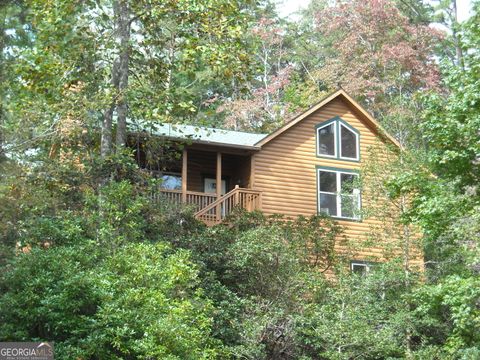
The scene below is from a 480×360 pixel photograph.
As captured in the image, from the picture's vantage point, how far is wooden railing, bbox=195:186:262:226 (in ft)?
63.1

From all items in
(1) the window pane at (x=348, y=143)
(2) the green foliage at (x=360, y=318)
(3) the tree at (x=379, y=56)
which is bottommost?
(2) the green foliage at (x=360, y=318)

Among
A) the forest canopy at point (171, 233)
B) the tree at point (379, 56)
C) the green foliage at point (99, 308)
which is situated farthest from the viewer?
the tree at point (379, 56)

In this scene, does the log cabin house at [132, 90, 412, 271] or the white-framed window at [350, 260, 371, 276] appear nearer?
the white-framed window at [350, 260, 371, 276]

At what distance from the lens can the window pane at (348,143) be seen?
22.2 m

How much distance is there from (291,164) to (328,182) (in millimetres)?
1293

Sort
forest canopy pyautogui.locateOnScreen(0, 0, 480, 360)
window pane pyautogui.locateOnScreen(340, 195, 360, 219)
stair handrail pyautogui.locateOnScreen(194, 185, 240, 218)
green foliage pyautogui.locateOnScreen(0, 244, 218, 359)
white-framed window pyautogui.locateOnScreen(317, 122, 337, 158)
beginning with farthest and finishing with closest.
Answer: white-framed window pyautogui.locateOnScreen(317, 122, 337, 158) → window pane pyautogui.locateOnScreen(340, 195, 360, 219) → stair handrail pyautogui.locateOnScreen(194, 185, 240, 218) → forest canopy pyautogui.locateOnScreen(0, 0, 480, 360) → green foliage pyautogui.locateOnScreen(0, 244, 218, 359)

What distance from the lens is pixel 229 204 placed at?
19.8 metres

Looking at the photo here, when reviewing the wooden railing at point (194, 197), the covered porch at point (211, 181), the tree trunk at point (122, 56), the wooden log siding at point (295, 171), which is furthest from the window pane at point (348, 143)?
the tree trunk at point (122, 56)

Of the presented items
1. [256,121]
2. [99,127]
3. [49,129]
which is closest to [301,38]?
[256,121]

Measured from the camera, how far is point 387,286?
662 inches

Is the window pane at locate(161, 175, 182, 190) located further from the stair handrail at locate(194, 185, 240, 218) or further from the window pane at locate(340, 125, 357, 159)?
the window pane at locate(340, 125, 357, 159)

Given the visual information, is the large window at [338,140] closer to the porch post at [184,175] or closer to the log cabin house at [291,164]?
the log cabin house at [291,164]

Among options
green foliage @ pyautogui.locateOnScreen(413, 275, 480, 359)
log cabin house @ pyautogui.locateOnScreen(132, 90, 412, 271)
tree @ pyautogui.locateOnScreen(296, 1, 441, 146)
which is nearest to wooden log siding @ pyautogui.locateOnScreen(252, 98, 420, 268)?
log cabin house @ pyautogui.locateOnScreen(132, 90, 412, 271)

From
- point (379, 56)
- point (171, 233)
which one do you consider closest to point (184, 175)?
point (171, 233)
